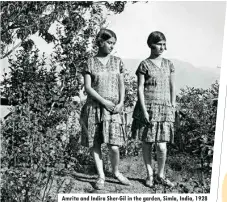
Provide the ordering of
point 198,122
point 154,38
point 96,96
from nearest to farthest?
point 96,96 < point 154,38 < point 198,122

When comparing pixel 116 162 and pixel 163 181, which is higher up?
pixel 116 162

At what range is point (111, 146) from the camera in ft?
11.6

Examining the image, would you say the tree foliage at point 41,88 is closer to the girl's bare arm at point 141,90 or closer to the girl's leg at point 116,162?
the girl's leg at point 116,162

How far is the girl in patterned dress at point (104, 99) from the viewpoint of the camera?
3486mm

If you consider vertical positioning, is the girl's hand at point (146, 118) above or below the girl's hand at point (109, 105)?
below

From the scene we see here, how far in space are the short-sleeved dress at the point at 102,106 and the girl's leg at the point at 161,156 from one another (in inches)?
10.3

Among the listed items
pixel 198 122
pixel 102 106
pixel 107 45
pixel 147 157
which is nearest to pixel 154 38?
pixel 107 45

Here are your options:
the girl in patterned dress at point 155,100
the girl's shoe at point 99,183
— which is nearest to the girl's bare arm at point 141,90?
the girl in patterned dress at point 155,100

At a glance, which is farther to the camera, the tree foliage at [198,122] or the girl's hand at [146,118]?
the tree foliage at [198,122]

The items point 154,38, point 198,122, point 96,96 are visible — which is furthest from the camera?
point 198,122

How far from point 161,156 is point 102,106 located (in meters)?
0.50

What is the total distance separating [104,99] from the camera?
11.4 ft

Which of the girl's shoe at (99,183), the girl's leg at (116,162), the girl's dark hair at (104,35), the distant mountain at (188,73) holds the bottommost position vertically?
the girl's shoe at (99,183)

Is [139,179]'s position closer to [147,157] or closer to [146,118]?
[147,157]
